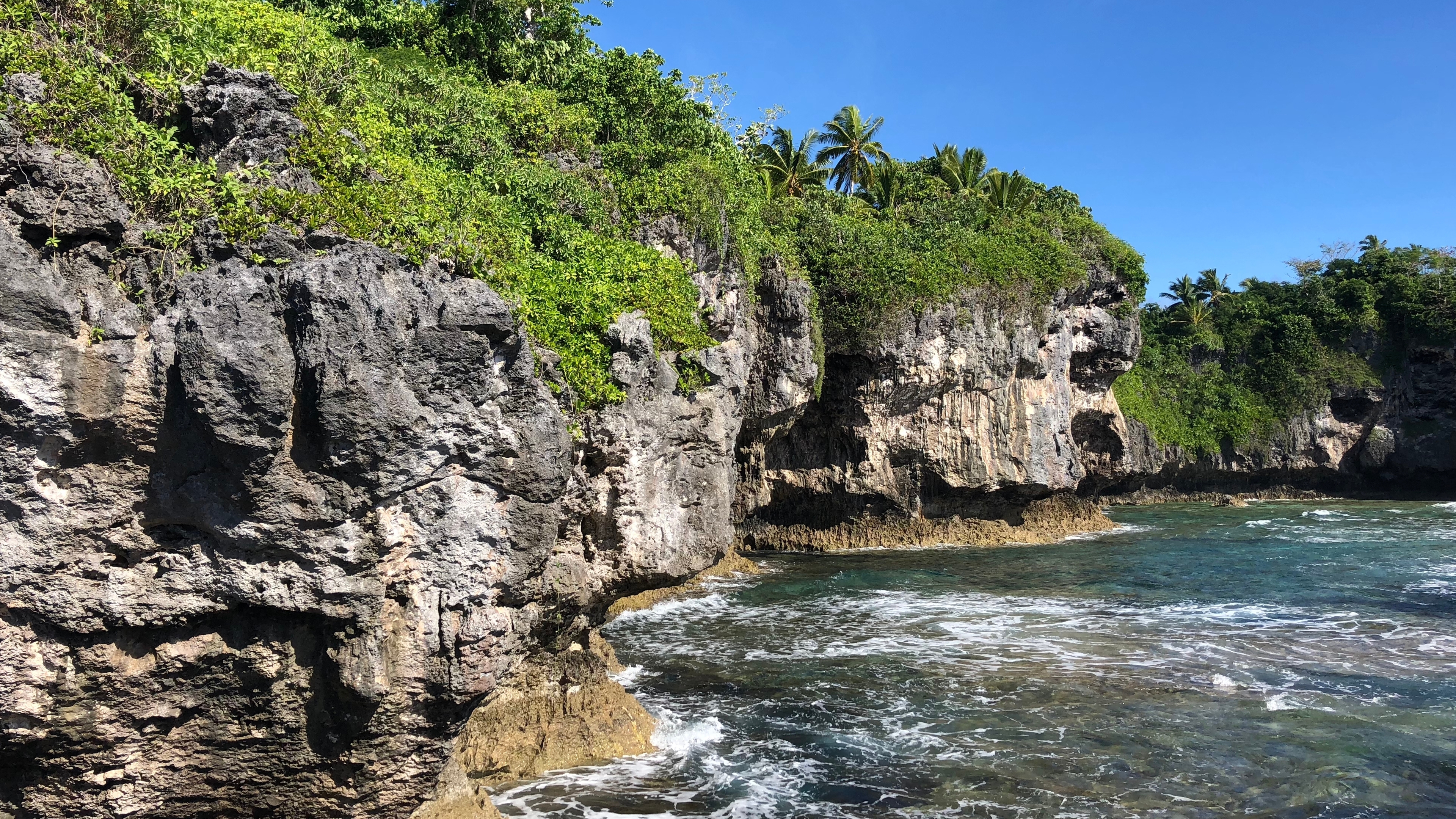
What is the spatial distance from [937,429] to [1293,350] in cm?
2845

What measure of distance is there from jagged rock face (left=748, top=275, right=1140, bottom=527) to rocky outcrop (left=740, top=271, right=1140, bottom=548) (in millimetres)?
36

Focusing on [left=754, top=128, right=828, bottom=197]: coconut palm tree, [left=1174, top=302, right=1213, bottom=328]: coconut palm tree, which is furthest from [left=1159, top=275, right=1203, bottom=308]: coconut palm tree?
[left=754, top=128, right=828, bottom=197]: coconut palm tree

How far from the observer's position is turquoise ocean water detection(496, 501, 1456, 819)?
9039 mm

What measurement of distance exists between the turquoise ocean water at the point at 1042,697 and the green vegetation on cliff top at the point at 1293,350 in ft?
70.6

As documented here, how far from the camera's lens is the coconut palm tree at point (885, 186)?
1233 inches

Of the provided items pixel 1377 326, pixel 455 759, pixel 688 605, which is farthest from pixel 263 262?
pixel 1377 326

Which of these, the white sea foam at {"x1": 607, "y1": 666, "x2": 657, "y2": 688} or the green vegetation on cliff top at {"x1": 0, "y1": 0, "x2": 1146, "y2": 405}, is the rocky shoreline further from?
the white sea foam at {"x1": 607, "y1": 666, "x2": 657, "y2": 688}

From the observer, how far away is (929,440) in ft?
86.9

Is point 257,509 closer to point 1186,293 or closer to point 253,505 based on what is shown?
point 253,505

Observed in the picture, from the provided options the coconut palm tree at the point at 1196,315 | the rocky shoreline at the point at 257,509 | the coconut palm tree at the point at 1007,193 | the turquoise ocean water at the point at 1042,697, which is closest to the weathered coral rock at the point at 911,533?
the turquoise ocean water at the point at 1042,697

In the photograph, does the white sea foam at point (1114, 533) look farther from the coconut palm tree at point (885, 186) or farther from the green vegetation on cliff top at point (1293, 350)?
the coconut palm tree at point (885, 186)

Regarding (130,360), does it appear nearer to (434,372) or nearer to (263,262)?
(263,262)

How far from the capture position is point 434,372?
6.86 meters

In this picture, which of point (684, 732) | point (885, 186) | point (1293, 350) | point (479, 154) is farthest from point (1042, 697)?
point (1293, 350)
